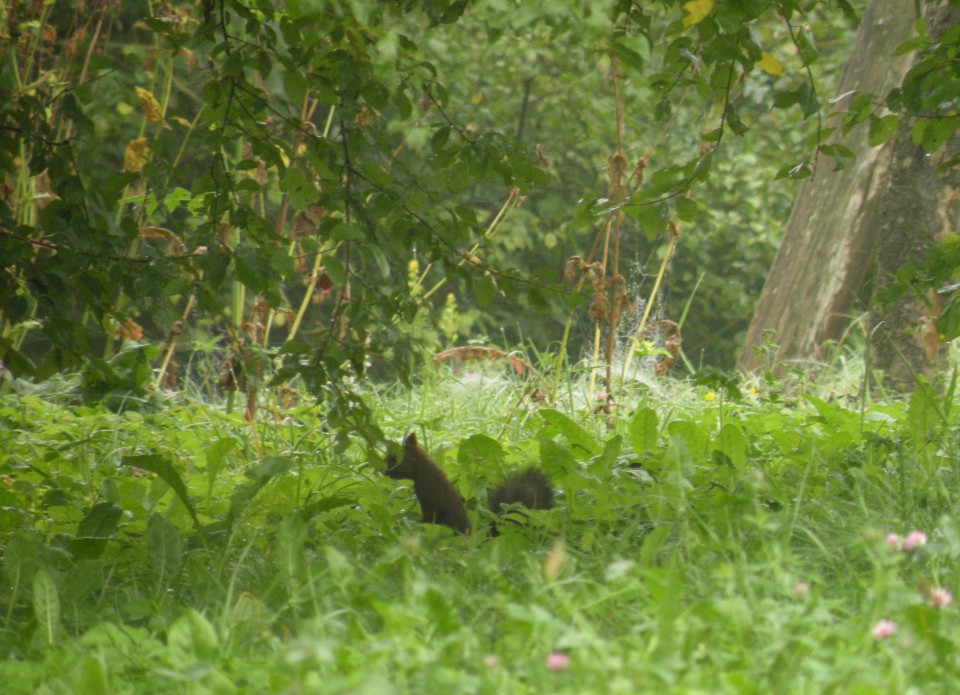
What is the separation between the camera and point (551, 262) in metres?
13.4

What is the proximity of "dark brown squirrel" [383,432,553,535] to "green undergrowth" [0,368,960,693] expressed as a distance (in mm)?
67

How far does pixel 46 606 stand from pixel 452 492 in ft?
4.02

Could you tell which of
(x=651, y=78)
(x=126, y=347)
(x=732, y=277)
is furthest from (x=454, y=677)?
(x=732, y=277)

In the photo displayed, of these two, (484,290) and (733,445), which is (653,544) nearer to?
(484,290)

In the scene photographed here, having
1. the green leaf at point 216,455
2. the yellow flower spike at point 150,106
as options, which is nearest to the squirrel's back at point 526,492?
the green leaf at point 216,455

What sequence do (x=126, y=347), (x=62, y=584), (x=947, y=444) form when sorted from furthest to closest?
(x=126, y=347) → (x=947, y=444) → (x=62, y=584)

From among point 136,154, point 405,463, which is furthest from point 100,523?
point 136,154

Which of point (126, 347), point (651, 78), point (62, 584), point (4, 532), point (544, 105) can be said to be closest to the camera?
point (62, 584)

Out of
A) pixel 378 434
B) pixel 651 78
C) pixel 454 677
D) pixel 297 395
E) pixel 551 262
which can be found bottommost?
pixel 551 262

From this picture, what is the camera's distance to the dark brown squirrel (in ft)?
9.95

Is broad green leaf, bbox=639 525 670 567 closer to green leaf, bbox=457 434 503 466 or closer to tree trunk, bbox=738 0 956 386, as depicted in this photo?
green leaf, bbox=457 434 503 466

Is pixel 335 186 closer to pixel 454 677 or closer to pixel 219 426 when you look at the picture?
pixel 454 677

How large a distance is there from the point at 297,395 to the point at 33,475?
1.22 m

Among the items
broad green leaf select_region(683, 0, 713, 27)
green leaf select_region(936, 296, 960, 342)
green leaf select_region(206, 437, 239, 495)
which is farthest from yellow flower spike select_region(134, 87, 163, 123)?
green leaf select_region(936, 296, 960, 342)
